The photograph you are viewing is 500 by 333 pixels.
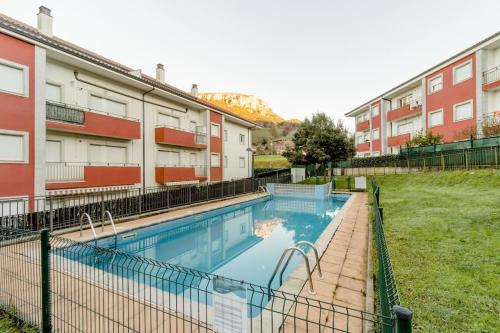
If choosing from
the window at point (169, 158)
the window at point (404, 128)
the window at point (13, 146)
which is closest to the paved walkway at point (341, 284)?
the window at point (13, 146)

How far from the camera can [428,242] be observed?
19.6 ft

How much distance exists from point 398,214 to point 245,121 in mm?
20657

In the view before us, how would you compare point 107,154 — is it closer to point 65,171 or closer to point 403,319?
point 65,171

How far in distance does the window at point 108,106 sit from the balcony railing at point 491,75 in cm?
2628

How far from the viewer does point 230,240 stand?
34.6 ft

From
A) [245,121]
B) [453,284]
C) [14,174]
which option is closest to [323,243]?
[453,284]

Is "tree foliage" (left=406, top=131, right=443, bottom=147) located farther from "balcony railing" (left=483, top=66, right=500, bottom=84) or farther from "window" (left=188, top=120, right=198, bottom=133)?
"window" (left=188, top=120, right=198, bottom=133)

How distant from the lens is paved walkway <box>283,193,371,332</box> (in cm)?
340

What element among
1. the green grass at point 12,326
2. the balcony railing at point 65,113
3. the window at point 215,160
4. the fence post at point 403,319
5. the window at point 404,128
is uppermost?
the window at point 404,128

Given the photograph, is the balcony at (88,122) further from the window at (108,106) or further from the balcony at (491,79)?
the balcony at (491,79)

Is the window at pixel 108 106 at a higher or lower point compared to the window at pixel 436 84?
lower

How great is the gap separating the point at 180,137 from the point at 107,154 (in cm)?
539

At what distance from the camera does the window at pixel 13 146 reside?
987 cm

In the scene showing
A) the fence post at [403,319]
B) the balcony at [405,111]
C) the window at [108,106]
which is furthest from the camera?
the balcony at [405,111]
